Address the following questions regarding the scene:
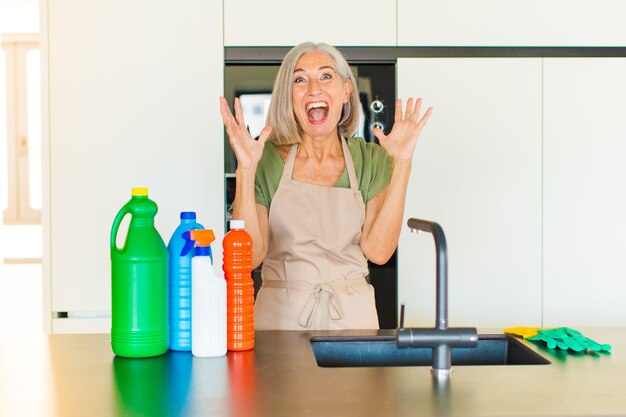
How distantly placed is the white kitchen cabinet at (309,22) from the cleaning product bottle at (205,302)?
55.3 inches

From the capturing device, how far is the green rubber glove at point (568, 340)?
59.4 inches

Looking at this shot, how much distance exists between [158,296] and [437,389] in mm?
529

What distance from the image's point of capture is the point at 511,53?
274cm

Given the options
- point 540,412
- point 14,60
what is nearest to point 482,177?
point 540,412

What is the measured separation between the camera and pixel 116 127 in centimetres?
267

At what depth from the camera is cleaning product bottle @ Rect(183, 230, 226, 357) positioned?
1415mm

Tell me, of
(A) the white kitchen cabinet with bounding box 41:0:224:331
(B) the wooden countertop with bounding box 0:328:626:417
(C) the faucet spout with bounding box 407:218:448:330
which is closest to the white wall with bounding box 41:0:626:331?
(A) the white kitchen cabinet with bounding box 41:0:224:331

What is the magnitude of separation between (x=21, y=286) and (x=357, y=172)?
460 cm

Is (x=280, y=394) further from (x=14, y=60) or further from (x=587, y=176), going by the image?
(x=14, y=60)

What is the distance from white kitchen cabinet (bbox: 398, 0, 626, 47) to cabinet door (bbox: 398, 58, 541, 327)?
8 cm

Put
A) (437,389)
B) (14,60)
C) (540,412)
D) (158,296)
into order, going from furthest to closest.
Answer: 1. (14,60)
2. (158,296)
3. (437,389)
4. (540,412)

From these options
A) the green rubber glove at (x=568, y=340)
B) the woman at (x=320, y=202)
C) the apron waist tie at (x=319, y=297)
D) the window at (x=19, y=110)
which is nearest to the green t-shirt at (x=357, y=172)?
the woman at (x=320, y=202)

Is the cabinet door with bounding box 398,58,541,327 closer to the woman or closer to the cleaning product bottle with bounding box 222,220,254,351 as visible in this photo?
the woman

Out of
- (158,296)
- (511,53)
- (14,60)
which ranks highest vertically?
(14,60)
